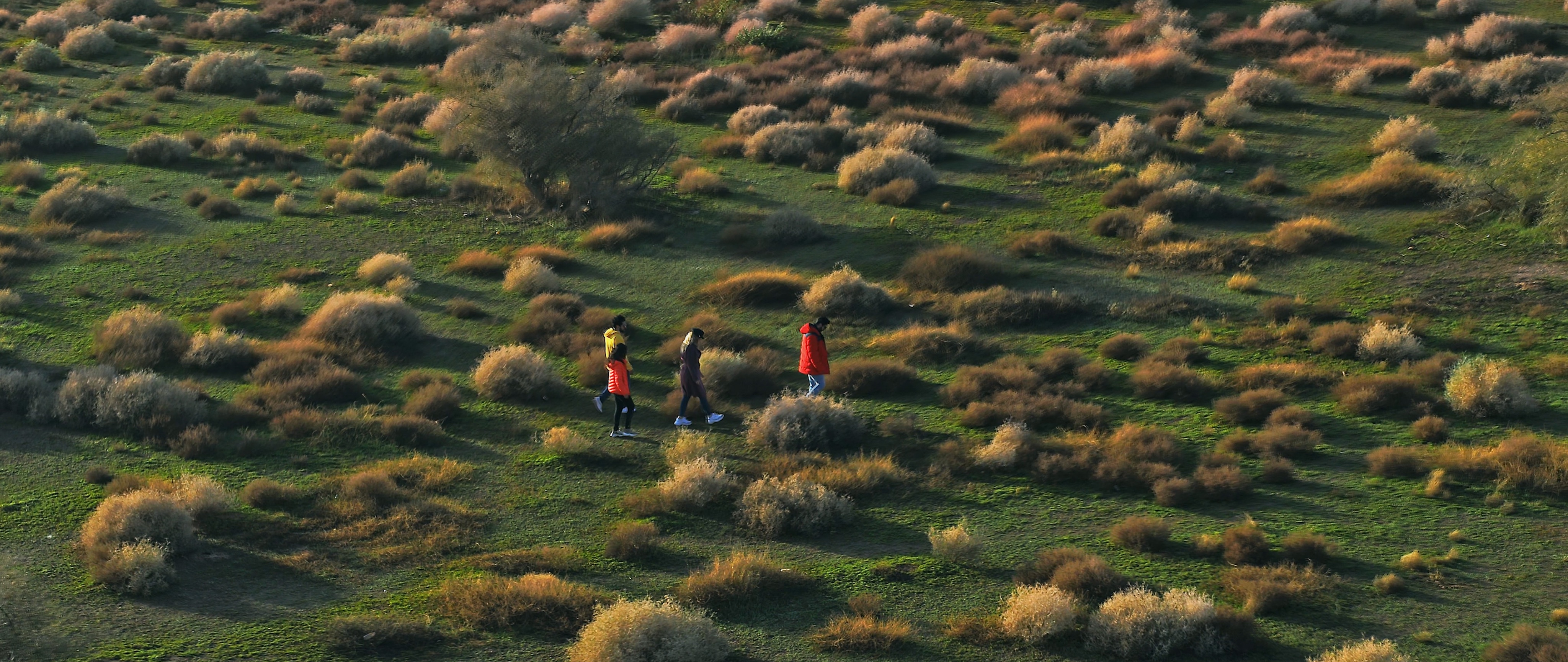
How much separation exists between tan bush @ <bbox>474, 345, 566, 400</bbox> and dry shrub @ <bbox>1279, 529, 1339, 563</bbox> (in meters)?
9.55

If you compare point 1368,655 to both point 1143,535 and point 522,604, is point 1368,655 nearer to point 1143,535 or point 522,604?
point 1143,535

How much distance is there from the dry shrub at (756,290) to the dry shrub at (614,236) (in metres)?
3.29

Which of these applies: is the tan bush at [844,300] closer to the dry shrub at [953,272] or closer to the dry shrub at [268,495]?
the dry shrub at [953,272]

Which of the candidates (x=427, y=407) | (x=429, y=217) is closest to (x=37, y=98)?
(x=429, y=217)

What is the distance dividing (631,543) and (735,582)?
1.39 metres

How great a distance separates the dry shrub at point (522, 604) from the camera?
1034 cm

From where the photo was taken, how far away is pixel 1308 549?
11281 millimetres

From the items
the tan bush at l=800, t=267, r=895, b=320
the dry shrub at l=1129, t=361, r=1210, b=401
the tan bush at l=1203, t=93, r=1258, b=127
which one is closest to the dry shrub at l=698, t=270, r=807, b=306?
the tan bush at l=800, t=267, r=895, b=320

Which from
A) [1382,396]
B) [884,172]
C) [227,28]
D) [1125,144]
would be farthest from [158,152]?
[1382,396]

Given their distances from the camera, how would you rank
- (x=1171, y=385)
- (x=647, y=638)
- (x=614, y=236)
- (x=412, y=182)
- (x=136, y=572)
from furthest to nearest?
(x=412, y=182)
(x=614, y=236)
(x=1171, y=385)
(x=136, y=572)
(x=647, y=638)

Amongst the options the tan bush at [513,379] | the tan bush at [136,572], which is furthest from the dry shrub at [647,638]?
the tan bush at [513,379]

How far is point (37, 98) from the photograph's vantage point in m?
34.5

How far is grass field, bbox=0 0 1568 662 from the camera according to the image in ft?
34.8

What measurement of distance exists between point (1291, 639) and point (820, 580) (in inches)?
156
